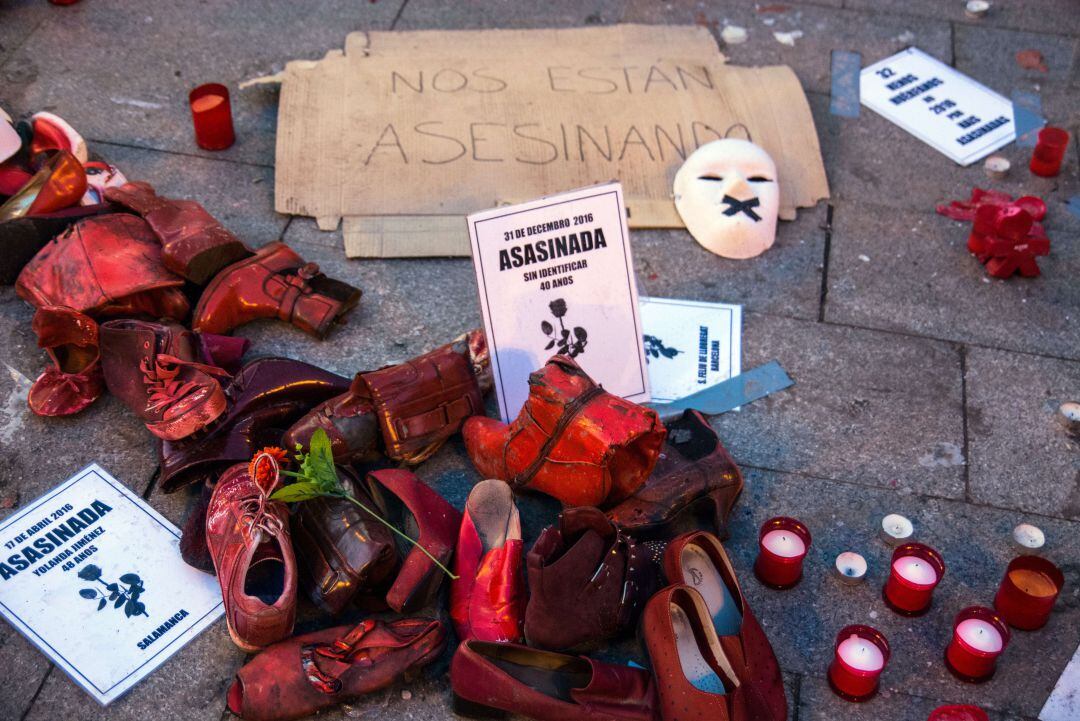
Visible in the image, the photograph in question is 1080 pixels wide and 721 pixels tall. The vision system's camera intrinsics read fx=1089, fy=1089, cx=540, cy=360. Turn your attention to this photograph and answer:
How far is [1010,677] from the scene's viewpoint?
2.42 m

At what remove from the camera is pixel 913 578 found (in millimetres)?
2477

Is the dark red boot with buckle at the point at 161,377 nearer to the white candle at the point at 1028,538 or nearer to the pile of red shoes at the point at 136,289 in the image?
the pile of red shoes at the point at 136,289

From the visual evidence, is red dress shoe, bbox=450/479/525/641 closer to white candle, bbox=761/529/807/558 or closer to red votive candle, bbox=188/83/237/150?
white candle, bbox=761/529/807/558

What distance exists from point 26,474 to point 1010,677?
2407mm

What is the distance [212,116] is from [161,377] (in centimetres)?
134

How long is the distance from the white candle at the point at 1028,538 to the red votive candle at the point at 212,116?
9.14 ft

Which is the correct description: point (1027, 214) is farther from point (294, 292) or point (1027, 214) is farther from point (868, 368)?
point (294, 292)

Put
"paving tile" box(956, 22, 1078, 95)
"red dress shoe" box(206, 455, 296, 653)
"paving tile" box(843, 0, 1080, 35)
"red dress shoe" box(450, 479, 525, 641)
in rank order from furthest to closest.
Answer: "paving tile" box(843, 0, 1080, 35)
"paving tile" box(956, 22, 1078, 95)
"red dress shoe" box(450, 479, 525, 641)
"red dress shoe" box(206, 455, 296, 653)

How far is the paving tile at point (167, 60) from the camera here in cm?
389

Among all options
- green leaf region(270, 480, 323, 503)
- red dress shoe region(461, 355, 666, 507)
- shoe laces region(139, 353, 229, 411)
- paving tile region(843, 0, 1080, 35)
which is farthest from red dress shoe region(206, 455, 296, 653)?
paving tile region(843, 0, 1080, 35)

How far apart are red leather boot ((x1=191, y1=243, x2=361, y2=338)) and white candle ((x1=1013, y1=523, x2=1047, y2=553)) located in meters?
1.88

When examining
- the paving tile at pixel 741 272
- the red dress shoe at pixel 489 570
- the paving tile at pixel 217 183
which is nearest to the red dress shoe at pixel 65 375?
the paving tile at pixel 217 183

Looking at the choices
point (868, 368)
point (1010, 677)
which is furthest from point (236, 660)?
point (868, 368)

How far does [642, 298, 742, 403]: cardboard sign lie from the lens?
3082mm
